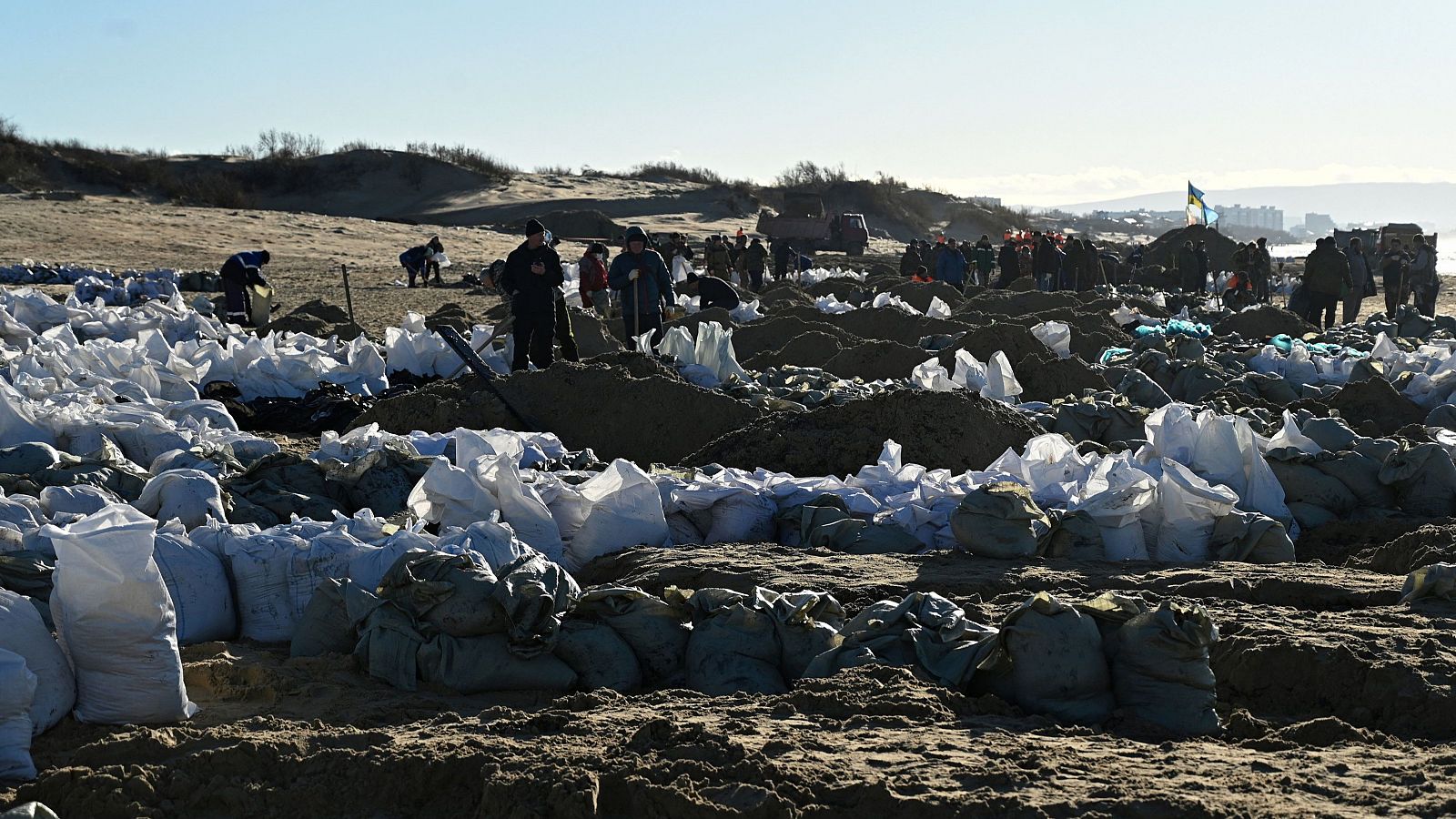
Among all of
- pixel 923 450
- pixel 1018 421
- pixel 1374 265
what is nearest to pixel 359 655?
pixel 923 450

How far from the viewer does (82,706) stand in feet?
10.2

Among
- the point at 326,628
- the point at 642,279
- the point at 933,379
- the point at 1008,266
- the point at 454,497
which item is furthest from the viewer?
the point at 1008,266

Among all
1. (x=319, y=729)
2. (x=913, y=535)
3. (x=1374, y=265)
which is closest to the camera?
(x=319, y=729)

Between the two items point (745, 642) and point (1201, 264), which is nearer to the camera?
point (745, 642)

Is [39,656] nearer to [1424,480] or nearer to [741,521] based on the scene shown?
[741,521]

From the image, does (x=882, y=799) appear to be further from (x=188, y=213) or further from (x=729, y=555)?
(x=188, y=213)

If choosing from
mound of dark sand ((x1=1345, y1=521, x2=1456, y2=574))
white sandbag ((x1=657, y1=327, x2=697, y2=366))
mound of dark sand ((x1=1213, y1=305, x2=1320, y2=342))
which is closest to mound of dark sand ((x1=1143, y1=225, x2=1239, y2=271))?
mound of dark sand ((x1=1213, y1=305, x2=1320, y2=342))

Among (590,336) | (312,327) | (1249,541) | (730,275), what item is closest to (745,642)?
(1249,541)

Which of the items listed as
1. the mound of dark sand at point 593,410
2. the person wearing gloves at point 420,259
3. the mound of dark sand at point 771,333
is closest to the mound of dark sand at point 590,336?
the mound of dark sand at point 771,333

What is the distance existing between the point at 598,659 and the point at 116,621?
121 centimetres

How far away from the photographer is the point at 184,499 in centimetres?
466

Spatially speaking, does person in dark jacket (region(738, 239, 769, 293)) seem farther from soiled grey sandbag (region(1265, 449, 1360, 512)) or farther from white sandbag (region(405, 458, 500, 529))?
white sandbag (region(405, 458, 500, 529))

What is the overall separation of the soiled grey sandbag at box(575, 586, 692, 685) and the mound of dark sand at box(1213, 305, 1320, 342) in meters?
11.7

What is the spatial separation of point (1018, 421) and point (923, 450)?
66cm
